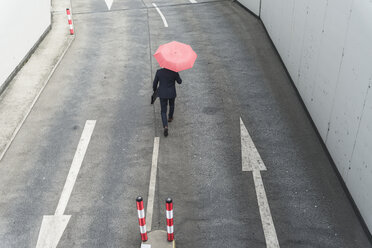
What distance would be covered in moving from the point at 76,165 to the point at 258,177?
409cm

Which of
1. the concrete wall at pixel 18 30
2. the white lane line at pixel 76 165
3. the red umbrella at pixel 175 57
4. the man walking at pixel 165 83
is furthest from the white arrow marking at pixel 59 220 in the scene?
the concrete wall at pixel 18 30

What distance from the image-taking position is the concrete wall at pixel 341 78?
626 centimetres

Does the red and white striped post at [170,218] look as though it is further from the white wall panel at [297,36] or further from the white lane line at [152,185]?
the white wall panel at [297,36]

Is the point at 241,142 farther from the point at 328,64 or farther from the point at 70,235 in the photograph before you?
the point at 70,235

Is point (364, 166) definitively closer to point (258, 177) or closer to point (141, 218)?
point (258, 177)

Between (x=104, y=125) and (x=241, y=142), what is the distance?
11.9ft

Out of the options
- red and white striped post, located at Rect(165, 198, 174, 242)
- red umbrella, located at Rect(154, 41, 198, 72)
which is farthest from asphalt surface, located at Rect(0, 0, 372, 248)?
red umbrella, located at Rect(154, 41, 198, 72)

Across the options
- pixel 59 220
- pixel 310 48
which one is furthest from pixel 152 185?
pixel 310 48

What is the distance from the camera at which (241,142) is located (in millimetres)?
8922

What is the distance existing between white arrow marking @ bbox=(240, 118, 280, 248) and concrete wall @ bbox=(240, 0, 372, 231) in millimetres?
1605

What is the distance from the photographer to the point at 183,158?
8.54m

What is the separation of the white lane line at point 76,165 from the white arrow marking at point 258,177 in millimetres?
3736

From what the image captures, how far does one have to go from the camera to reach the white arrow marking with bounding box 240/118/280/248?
6.58 meters

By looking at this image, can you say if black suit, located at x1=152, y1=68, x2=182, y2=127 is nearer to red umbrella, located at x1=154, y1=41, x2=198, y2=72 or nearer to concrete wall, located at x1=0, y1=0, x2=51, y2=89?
red umbrella, located at x1=154, y1=41, x2=198, y2=72
